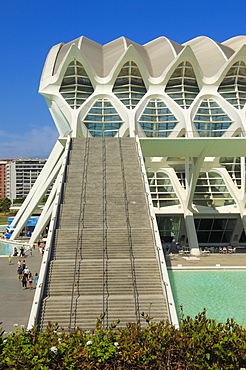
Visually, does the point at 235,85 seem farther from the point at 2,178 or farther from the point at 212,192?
the point at 2,178

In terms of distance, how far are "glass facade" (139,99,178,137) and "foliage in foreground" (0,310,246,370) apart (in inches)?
1158

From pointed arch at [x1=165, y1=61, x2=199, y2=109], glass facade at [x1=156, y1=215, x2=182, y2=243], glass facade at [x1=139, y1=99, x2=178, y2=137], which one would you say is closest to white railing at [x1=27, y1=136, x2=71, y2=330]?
glass facade at [x1=156, y1=215, x2=182, y2=243]

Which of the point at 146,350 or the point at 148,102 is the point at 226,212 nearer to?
the point at 148,102

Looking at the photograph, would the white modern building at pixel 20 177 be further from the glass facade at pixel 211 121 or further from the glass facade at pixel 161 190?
the glass facade at pixel 211 121

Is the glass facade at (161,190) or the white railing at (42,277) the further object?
the glass facade at (161,190)

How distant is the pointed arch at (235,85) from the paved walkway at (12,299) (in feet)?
84.5

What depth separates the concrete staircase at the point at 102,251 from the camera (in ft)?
43.5

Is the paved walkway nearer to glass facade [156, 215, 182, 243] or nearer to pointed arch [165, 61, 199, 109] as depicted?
glass facade [156, 215, 182, 243]

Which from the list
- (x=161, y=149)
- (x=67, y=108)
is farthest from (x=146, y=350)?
(x=67, y=108)

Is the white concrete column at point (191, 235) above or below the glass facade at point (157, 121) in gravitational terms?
below

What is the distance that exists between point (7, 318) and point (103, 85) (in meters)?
29.1

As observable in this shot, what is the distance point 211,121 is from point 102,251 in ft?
79.7

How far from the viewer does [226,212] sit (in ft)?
114

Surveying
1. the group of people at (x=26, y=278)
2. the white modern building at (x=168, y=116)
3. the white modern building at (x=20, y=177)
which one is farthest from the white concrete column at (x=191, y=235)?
the white modern building at (x=20, y=177)
